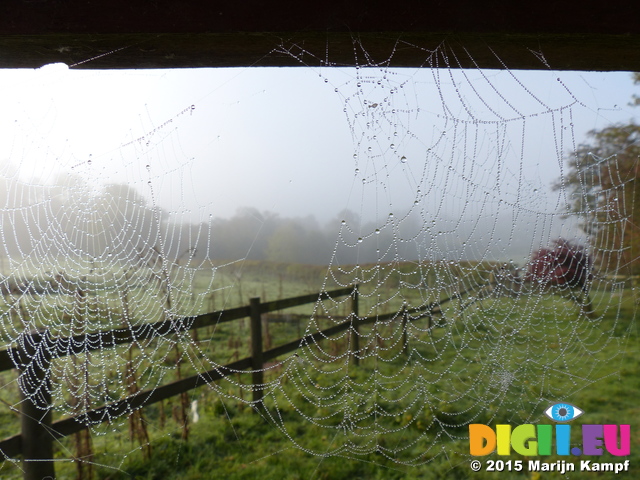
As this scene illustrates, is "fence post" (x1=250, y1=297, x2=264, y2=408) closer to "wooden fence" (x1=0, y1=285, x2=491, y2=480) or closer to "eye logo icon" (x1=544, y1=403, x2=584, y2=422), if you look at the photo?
"wooden fence" (x1=0, y1=285, x2=491, y2=480)

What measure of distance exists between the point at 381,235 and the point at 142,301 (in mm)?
681

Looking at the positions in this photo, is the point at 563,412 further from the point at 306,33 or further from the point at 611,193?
the point at 306,33

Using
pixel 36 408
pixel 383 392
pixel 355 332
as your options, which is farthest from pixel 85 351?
pixel 383 392

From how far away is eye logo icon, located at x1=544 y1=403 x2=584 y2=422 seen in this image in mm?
1192

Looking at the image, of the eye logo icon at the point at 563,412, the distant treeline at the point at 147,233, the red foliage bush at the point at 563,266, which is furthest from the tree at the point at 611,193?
the distant treeline at the point at 147,233

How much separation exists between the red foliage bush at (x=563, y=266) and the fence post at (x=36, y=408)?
1442mm

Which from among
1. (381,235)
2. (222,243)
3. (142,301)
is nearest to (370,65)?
(381,235)

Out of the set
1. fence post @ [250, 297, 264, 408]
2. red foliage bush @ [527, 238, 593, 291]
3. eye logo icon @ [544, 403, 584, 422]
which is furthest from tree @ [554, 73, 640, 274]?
fence post @ [250, 297, 264, 408]

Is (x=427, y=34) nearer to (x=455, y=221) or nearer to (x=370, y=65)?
(x=370, y=65)

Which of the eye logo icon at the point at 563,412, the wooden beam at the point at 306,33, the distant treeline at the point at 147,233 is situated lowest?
the eye logo icon at the point at 563,412

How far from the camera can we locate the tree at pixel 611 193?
122 cm

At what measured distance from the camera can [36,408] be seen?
1.03 metres

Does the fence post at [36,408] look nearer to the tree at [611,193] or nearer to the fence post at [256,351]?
the fence post at [256,351]

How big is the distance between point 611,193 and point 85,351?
1630 millimetres
